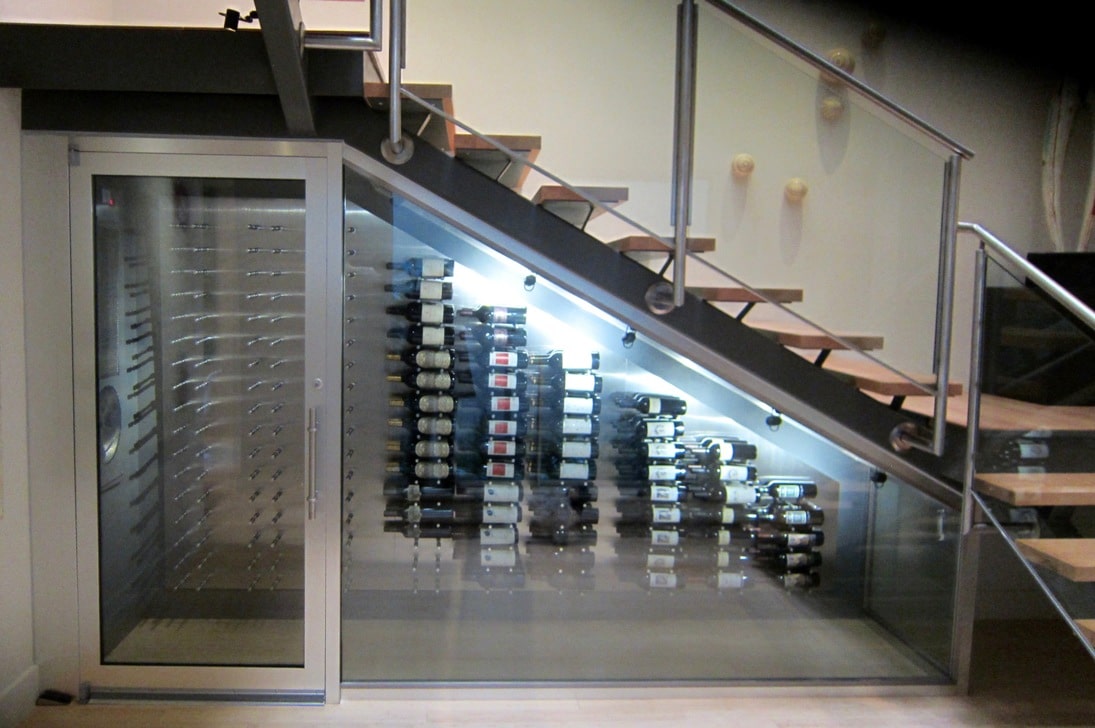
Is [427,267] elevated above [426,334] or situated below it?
above

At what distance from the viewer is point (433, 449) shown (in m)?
3.13

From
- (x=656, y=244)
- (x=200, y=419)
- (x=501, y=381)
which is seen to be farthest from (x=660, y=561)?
(x=200, y=419)

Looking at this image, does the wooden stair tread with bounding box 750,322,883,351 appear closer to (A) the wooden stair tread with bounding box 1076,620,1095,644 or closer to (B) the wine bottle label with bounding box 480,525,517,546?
(A) the wooden stair tread with bounding box 1076,620,1095,644

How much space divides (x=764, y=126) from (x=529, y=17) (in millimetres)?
781

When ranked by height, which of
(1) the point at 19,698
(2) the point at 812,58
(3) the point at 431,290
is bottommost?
(1) the point at 19,698

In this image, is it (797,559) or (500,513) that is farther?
(797,559)

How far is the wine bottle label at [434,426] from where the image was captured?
310cm

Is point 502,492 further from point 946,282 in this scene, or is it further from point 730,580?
point 946,282

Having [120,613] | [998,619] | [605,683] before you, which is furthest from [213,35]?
[998,619]

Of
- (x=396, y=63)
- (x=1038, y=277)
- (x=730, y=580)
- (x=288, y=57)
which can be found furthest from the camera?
(x=730, y=580)

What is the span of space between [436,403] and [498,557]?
58 centimetres

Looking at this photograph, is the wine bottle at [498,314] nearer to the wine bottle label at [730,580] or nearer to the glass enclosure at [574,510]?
the glass enclosure at [574,510]

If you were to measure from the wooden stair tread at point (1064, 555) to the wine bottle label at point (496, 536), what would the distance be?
1.65m

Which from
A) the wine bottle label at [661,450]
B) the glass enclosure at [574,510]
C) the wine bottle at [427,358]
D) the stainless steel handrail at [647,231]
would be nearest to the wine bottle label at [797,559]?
the glass enclosure at [574,510]
